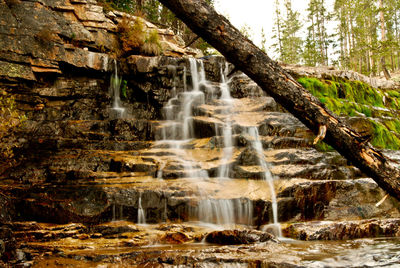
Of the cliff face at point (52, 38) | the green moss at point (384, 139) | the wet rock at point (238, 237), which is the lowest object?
the wet rock at point (238, 237)

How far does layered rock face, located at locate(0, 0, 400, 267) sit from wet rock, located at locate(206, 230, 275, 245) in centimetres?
2

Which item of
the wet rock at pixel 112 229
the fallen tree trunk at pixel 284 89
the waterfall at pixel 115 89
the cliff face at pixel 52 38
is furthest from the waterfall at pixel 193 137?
the fallen tree trunk at pixel 284 89

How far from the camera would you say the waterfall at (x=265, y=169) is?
23.9 ft

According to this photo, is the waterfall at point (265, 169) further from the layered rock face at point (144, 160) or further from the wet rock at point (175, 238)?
Result: the wet rock at point (175, 238)

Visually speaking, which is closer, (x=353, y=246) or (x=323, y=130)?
(x=323, y=130)

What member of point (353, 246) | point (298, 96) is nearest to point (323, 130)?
point (298, 96)

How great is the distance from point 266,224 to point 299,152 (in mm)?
2930

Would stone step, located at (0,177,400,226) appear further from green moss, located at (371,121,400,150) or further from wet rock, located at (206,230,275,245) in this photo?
green moss, located at (371,121,400,150)

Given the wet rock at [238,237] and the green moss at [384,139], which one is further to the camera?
the green moss at [384,139]

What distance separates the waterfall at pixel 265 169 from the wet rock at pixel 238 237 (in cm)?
116

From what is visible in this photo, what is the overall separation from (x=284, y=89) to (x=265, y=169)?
19.1ft

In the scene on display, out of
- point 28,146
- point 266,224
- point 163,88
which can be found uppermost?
point 163,88

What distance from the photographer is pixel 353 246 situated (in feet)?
17.3

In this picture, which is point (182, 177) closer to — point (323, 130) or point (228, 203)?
point (228, 203)
